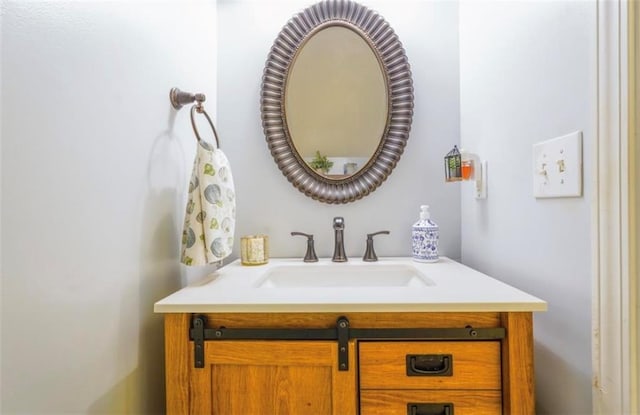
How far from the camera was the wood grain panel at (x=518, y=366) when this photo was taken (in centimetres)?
58

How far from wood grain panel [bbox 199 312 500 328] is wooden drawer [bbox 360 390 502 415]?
133mm

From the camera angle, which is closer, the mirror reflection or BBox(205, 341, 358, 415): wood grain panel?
BBox(205, 341, 358, 415): wood grain panel

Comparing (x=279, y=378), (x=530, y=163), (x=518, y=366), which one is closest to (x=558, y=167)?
(x=530, y=163)

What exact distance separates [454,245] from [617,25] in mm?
793

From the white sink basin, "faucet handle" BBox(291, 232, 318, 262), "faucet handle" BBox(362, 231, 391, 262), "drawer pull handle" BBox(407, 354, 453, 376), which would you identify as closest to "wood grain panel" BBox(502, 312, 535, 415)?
"drawer pull handle" BBox(407, 354, 453, 376)

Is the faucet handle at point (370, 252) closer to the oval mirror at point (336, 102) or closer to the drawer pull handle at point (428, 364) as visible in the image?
the oval mirror at point (336, 102)

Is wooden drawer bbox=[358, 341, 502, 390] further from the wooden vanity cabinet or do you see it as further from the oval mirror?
the oval mirror

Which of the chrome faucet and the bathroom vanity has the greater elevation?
the chrome faucet

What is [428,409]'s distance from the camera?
625 millimetres

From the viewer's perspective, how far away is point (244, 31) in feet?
3.89

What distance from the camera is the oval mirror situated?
1132 mm

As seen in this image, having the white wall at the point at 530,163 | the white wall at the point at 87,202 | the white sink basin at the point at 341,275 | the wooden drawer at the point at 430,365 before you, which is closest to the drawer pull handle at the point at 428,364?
the wooden drawer at the point at 430,365

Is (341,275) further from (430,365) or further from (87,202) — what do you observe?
(87,202)

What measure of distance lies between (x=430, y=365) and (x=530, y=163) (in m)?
0.53
